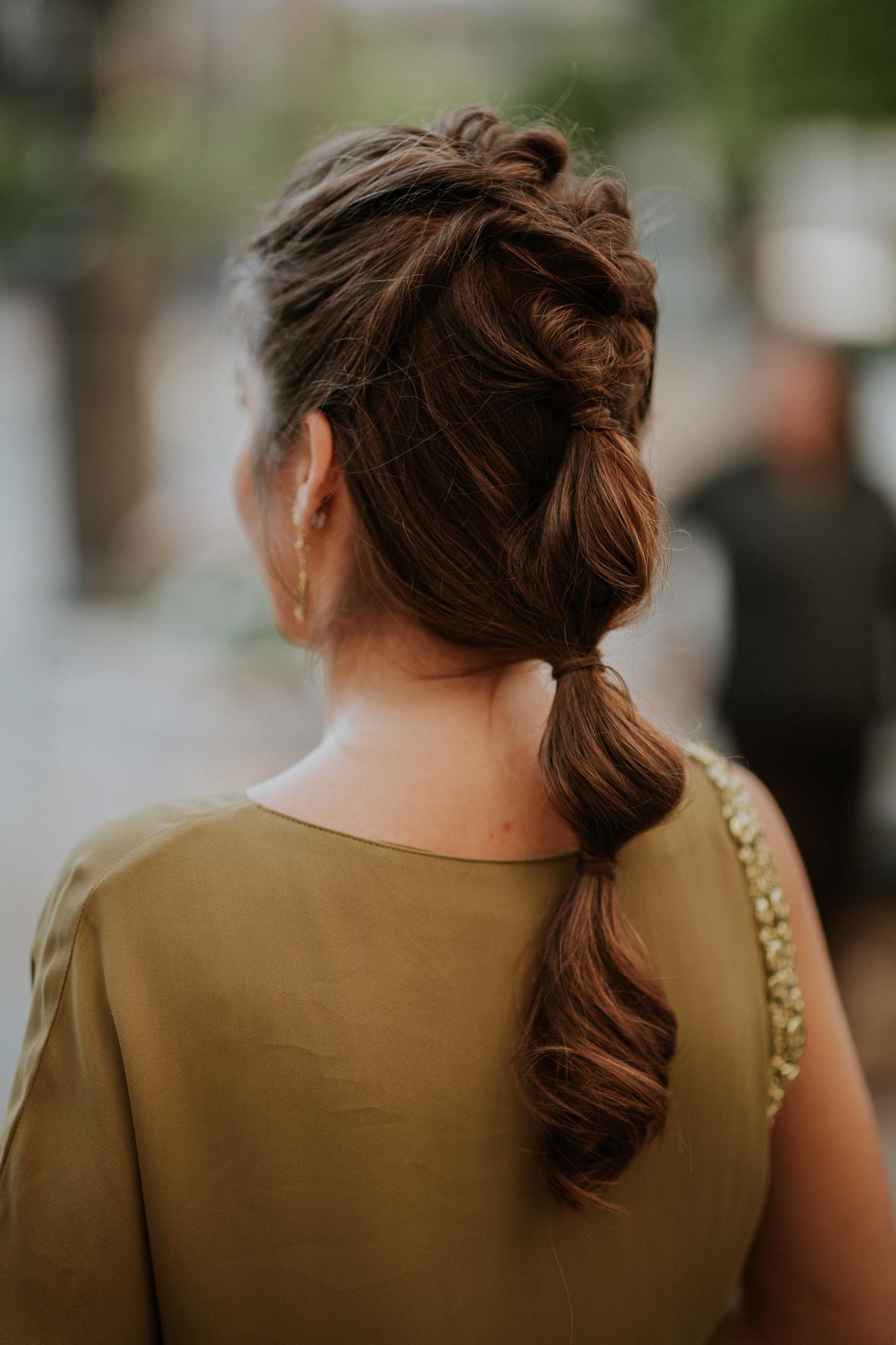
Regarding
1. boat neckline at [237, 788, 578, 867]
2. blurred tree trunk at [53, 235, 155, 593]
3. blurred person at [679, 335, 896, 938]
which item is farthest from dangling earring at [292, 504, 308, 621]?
blurred tree trunk at [53, 235, 155, 593]

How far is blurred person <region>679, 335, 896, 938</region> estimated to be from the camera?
295 cm

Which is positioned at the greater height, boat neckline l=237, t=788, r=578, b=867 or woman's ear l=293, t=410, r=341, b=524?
woman's ear l=293, t=410, r=341, b=524

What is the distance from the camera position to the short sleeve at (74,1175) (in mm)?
767

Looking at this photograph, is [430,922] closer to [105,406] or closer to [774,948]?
[774,948]

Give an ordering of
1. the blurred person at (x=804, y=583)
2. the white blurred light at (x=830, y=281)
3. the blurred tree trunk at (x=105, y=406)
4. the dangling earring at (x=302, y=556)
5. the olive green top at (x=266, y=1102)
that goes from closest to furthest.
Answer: the olive green top at (x=266, y=1102)
the dangling earring at (x=302, y=556)
the blurred person at (x=804, y=583)
the white blurred light at (x=830, y=281)
the blurred tree trunk at (x=105, y=406)

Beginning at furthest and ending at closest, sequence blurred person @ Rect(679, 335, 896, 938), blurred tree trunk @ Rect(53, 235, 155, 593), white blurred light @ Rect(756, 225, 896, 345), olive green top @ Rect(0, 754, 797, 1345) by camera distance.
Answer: blurred tree trunk @ Rect(53, 235, 155, 593), white blurred light @ Rect(756, 225, 896, 345), blurred person @ Rect(679, 335, 896, 938), olive green top @ Rect(0, 754, 797, 1345)

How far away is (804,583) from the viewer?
9.66ft

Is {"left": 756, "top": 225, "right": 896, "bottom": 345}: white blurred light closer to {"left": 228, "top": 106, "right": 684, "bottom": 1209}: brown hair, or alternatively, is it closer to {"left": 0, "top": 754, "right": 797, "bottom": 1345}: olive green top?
{"left": 228, "top": 106, "right": 684, "bottom": 1209}: brown hair

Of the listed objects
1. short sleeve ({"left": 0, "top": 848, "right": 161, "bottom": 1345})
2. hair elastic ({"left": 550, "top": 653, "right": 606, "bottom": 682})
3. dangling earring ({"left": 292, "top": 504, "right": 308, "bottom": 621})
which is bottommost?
short sleeve ({"left": 0, "top": 848, "right": 161, "bottom": 1345})

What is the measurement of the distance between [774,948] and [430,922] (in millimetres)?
327

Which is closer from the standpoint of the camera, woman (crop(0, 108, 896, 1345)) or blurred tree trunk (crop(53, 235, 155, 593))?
woman (crop(0, 108, 896, 1345))

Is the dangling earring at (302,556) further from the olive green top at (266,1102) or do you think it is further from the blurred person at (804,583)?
the blurred person at (804,583)

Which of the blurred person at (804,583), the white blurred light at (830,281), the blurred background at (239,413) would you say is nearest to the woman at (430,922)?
the blurred background at (239,413)

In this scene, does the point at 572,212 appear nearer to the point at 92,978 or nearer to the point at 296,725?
the point at 92,978
